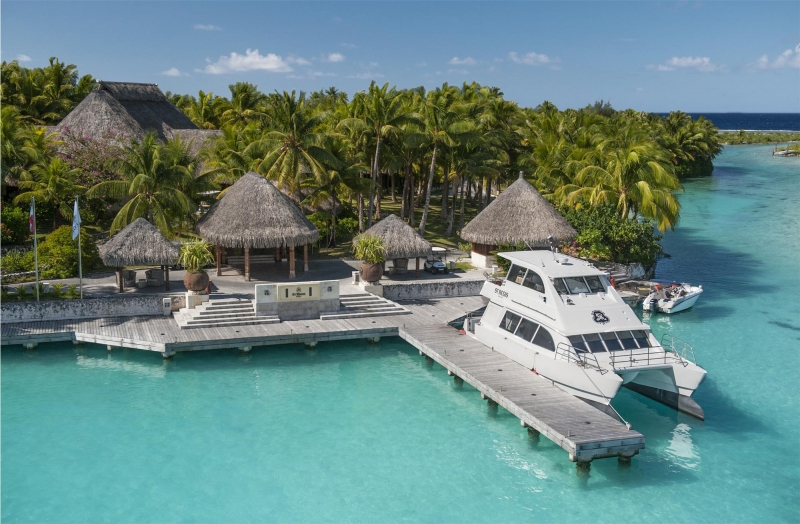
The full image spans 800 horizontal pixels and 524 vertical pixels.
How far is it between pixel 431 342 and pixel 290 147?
13.2 meters

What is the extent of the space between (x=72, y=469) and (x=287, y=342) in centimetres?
828

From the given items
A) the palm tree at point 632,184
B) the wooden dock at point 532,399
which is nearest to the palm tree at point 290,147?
the wooden dock at point 532,399

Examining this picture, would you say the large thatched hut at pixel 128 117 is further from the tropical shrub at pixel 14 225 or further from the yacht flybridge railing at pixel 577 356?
the yacht flybridge railing at pixel 577 356

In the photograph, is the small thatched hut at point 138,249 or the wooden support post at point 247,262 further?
the wooden support post at point 247,262

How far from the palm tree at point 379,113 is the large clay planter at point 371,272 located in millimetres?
8848

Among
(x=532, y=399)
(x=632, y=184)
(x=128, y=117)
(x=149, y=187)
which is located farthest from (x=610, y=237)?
(x=128, y=117)

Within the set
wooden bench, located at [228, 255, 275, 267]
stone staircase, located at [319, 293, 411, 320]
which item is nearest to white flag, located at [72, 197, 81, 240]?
wooden bench, located at [228, 255, 275, 267]

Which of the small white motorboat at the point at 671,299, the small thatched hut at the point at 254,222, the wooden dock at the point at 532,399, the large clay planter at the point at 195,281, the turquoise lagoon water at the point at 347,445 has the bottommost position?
the turquoise lagoon water at the point at 347,445

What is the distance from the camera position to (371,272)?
26562 mm

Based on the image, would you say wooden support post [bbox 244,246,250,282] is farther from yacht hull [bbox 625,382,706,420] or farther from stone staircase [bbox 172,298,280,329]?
yacht hull [bbox 625,382,706,420]

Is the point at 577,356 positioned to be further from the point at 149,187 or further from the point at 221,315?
the point at 149,187

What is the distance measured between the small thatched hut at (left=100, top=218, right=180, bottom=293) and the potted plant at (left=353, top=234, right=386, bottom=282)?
6582 mm

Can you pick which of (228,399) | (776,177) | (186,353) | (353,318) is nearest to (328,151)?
(353,318)

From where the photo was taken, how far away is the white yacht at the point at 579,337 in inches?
722
